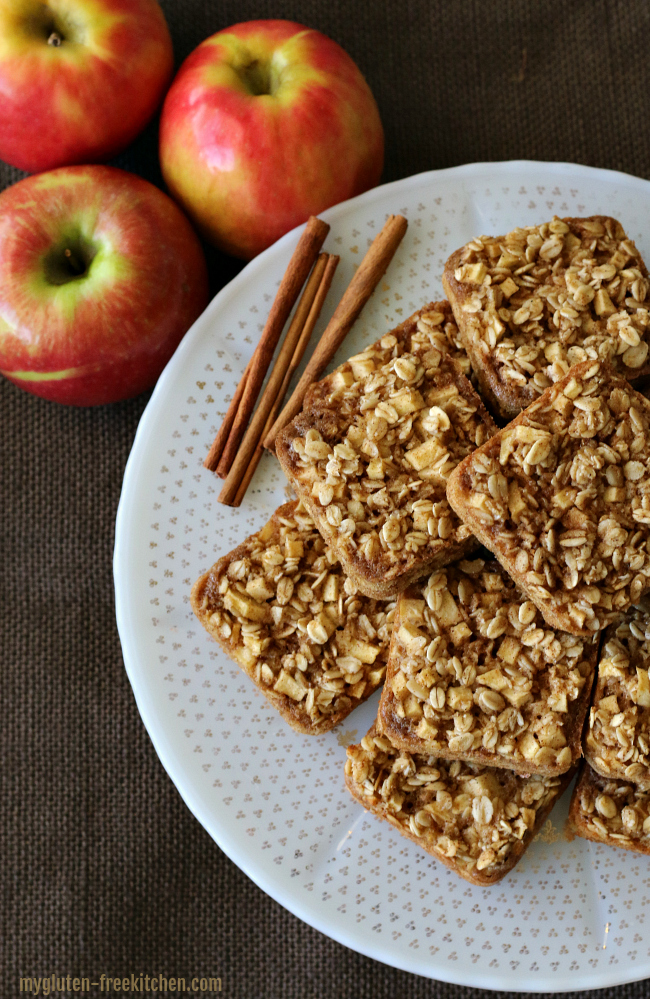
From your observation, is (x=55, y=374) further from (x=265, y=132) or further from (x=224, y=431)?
(x=265, y=132)

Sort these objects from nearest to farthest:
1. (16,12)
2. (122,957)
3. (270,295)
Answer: (16,12), (270,295), (122,957)

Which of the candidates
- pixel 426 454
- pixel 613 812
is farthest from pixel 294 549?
pixel 613 812

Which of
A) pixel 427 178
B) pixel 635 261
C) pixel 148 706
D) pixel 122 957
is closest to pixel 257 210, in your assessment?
pixel 427 178

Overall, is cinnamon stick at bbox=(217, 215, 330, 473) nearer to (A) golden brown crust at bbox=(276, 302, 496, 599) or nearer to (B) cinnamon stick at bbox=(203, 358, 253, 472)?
(B) cinnamon stick at bbox=(203, 358, 253, 472)

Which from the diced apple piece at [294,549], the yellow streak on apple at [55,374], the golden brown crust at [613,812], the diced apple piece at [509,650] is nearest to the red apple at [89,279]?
the yellow streak on apple at [55,374]

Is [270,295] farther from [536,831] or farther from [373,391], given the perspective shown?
[536,831]

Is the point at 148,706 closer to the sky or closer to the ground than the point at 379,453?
closer to the ground
